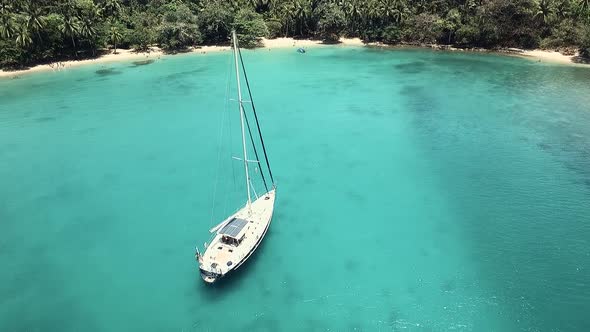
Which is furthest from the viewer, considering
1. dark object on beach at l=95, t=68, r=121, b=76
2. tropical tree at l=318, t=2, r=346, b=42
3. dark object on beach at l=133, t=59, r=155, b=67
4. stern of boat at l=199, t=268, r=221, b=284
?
tropical tree at l=318, t=2, r=346, b=42

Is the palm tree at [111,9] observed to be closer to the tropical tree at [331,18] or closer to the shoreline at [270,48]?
the shoreline at [270,48]

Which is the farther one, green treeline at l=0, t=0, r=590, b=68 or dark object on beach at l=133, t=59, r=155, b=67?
dark object on beach at l=133, t=59, r=155, b=67

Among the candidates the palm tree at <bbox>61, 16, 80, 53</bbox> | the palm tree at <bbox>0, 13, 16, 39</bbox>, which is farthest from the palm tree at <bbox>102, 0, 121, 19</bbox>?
the palm tree at <bbox>0, 13, 16, 39</bbox>

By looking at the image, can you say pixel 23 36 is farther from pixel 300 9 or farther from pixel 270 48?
pixel 300 9

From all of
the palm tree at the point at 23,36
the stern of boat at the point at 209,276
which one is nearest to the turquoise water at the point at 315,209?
the stern of boat at the point at 209,276

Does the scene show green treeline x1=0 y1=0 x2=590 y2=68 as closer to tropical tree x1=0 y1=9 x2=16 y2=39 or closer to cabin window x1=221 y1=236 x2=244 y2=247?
tropical tree x1=0 y1=9 x2=16 y2=39

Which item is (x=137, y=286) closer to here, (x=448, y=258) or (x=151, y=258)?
(x=151, y=258)

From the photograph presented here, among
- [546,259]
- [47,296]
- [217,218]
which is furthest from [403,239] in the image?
[47,296]
